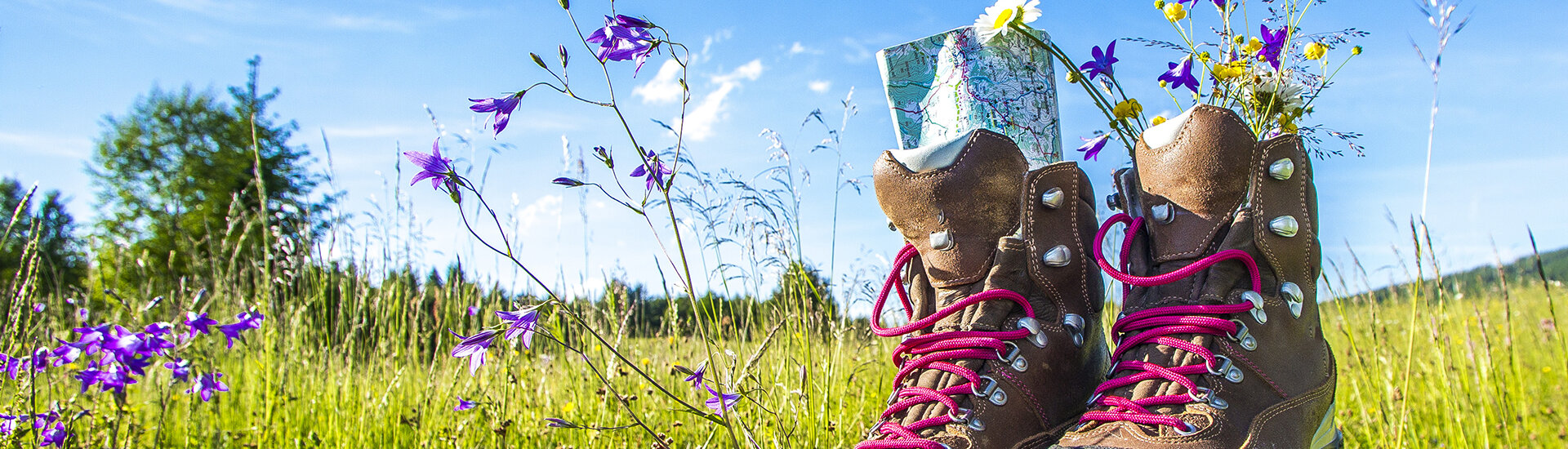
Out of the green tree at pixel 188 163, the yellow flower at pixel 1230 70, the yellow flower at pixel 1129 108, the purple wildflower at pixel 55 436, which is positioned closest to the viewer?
the yellow flower at pixel 1230 70

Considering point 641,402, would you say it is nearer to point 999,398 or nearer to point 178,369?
point 178,369

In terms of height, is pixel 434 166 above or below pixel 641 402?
above

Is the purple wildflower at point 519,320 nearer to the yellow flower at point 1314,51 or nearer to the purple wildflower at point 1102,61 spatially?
the purple wildflower at point 1102,61

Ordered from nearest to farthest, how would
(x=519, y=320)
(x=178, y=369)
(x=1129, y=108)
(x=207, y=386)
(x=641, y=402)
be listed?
(x=519, y=320), (x=1129, y=108), (x=178, y=369), (x=207, y=386), (x=641, y=402)

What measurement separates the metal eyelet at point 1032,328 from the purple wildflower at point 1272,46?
2.66 feet

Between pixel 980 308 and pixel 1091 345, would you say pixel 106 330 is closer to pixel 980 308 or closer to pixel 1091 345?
pixel 980 308

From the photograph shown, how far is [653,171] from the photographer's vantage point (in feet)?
3.98

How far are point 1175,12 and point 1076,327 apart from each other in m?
0.77

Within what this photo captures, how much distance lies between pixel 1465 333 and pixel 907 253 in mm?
1771

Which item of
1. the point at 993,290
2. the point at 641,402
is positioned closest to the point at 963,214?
the point at 993,290

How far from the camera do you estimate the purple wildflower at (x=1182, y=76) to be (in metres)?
1.80

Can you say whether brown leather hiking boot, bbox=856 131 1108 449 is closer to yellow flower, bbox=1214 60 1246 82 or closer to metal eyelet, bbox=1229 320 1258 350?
metal eyelet, bbox=1229 320 1258 350

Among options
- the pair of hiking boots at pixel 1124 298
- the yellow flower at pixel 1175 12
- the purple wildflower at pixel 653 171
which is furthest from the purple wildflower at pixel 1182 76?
the purple wildflower at pixel 653 171

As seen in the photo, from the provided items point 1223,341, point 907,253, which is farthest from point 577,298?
point 1223,341
